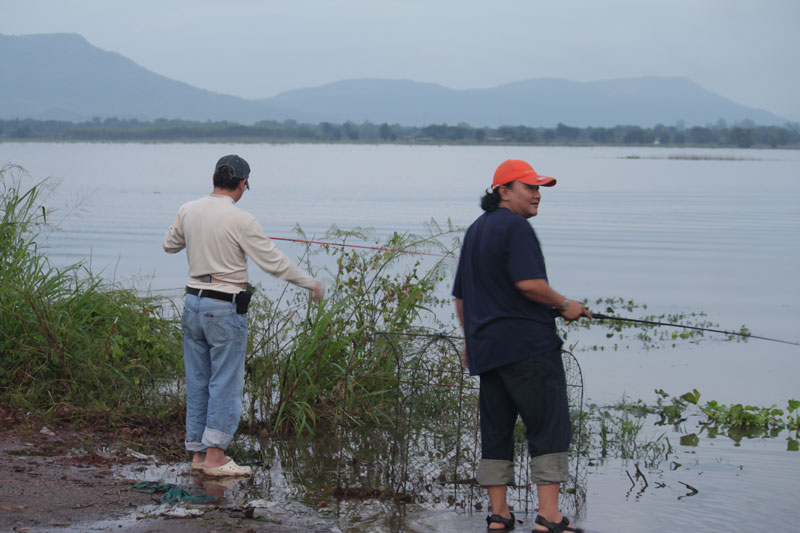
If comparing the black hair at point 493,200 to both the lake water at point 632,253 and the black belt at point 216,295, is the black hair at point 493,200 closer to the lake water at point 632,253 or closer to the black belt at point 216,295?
the black belt at point 216,295

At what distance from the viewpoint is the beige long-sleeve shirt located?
5141 mm

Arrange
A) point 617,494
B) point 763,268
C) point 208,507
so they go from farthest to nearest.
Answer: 1. point 763,268
2. point 617,494
3. point 208,507

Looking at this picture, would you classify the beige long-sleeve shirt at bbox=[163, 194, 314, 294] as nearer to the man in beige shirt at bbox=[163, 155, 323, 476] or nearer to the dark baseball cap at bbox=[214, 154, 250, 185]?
the man in beige shirt at bbox=[163, 155, 323, 476]

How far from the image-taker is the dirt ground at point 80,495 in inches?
175

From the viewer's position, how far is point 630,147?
177875 mm

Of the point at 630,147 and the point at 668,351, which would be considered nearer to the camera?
the point at 668,351

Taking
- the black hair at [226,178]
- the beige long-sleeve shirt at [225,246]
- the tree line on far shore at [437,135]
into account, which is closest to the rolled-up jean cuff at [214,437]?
the beige long-sleeve shirt at [225,246]

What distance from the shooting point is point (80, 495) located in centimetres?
486

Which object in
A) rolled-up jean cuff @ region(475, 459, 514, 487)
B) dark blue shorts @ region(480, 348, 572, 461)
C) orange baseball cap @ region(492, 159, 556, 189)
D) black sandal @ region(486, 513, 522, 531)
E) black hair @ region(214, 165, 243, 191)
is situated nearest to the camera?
dark blue shorts @ region(480, 348, 572, 461)

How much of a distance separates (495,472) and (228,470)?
5.82 ft

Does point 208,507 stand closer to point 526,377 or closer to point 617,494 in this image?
point 526,377

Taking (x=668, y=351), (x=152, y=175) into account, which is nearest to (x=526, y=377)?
(x=668, y=351)

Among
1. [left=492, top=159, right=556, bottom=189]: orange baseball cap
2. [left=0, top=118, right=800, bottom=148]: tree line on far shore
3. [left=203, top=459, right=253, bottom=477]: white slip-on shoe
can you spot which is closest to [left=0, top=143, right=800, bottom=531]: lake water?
[left=203, top=459, right=253, bottom=477]: white slip-on shoe

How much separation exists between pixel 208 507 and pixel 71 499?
2.40ft
